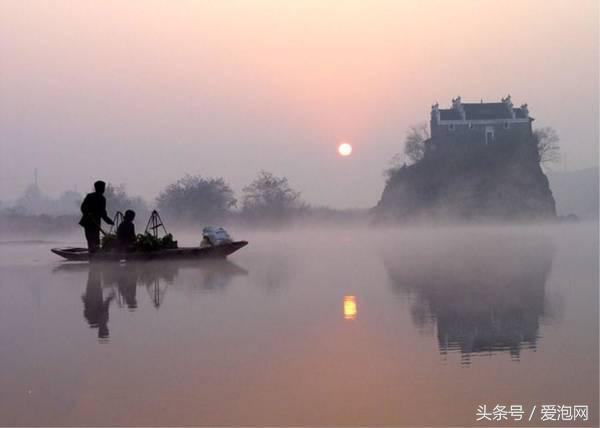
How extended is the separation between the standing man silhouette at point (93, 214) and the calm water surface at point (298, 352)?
9256 millimetres

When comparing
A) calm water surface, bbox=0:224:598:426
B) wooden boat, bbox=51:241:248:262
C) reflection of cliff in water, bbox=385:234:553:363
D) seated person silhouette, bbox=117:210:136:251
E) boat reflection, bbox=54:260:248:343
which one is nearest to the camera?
calm water surface, bbox=0:224:598:426

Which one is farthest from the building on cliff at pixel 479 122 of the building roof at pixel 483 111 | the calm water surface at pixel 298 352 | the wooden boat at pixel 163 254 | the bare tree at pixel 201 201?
the calm water surface at pixel 298 352

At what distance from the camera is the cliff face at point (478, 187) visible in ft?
277

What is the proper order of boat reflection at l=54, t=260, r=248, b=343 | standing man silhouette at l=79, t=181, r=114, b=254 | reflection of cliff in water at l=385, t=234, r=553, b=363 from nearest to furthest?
reflection of cliff in water at l=385, t=234, r=553, b=363 < boat reflection at l=54, t=260, r=248, b=343 < standing man silhouette at l=79, t=181, r=114, b=254

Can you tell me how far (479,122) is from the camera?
8506 cm

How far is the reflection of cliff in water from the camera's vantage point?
8008mm

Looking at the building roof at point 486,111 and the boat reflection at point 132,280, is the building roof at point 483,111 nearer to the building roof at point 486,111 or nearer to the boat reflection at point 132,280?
the building roof at point 486,111

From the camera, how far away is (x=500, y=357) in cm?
708

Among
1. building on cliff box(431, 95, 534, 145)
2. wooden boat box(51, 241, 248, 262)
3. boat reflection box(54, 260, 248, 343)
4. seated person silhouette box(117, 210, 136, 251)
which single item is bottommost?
boat reflection box(54, 260, 248, 343)

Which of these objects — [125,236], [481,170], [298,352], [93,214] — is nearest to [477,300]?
[298,352]

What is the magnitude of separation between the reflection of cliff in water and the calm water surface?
0.04 m

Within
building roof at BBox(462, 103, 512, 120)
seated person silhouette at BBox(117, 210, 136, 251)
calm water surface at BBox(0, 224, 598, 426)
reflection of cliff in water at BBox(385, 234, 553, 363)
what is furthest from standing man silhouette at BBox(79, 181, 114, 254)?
building roof at BBox(462, 103, 512, 120)

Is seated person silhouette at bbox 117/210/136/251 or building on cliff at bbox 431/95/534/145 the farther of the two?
building on cliff at bbox 431/95/534/145

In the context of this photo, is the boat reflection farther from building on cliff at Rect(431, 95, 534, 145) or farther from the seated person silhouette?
building on cliff at Rect(431, 95, 534, 145)
